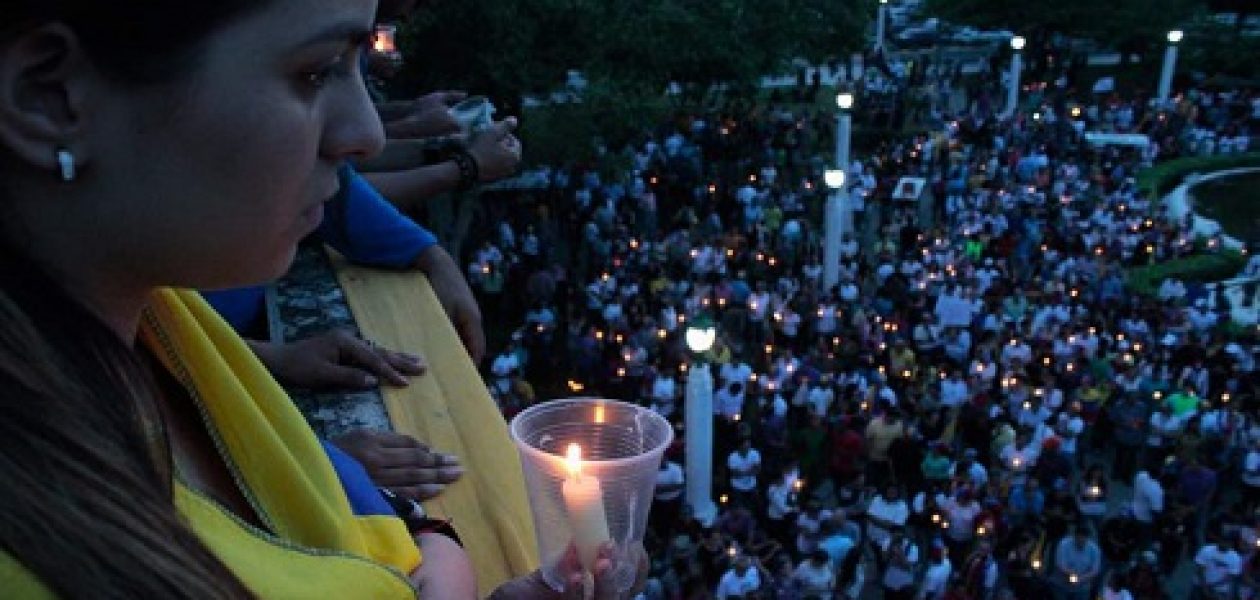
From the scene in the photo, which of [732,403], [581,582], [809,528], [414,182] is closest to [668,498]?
[809,528]

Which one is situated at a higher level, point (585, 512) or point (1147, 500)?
point (585, 512)

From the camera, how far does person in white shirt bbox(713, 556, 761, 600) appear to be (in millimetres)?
8875

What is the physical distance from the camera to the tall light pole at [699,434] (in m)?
10.7

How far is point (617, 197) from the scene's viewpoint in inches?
842

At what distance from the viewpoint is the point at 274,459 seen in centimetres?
145

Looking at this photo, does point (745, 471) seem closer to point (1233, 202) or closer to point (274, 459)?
point (274, 459)

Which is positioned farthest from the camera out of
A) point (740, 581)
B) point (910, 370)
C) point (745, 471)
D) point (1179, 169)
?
point (1179, 169)

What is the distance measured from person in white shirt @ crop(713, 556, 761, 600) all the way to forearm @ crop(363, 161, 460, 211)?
18.3 feet

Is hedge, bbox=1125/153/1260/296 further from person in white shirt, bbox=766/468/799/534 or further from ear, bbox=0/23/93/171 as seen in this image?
ear, bbox=0/23/93/171

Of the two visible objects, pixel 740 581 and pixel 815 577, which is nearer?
pixel 740 581

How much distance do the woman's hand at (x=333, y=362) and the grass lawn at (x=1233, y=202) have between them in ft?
86.7

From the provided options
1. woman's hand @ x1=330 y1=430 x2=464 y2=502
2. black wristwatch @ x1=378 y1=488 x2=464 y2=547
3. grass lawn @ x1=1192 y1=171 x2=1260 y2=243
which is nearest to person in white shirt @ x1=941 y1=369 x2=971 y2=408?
woman's hand @ x1=330 y1=430 x2=464 y2=502

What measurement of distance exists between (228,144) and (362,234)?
2.57 metres

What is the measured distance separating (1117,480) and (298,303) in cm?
1170
